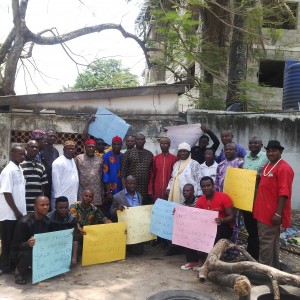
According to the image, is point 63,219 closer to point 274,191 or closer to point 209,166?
point 209,166

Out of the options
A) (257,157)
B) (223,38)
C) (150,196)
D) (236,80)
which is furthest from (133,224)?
(223,38)

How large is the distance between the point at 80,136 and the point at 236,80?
4.58 metres

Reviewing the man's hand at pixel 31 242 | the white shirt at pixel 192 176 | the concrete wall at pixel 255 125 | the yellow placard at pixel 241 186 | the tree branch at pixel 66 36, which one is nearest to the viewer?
the man's hand at pixel 31 242

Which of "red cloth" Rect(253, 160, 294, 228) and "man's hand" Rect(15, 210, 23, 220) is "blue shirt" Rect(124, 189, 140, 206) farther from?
"red cloth" Rect(253, 160, 294, 228)

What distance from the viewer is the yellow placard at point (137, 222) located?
5359 millimetres

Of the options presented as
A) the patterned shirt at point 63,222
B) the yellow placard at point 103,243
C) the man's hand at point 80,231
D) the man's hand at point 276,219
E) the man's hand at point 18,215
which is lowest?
the yellow placard at point 103,243

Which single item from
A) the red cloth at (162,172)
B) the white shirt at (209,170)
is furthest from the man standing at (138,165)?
the white shirt at (209,170)

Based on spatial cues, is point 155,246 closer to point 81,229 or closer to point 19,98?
point 81,229

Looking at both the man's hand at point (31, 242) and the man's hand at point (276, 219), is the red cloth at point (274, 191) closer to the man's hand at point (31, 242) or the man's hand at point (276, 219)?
the man's hand at point (276, 219)

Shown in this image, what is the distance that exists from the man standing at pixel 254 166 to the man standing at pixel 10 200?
2910mm

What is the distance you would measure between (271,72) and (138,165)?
1384 centimetres

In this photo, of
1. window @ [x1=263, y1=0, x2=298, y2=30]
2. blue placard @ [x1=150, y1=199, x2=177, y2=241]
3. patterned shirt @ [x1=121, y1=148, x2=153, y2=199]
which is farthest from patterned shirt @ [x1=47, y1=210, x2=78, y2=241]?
window @ [x1=263, y1=0, x2=298, y2=30]

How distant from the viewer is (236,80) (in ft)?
31.9

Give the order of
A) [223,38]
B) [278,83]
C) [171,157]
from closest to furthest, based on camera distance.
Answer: [171,157]
[223,38]
[278,83]
